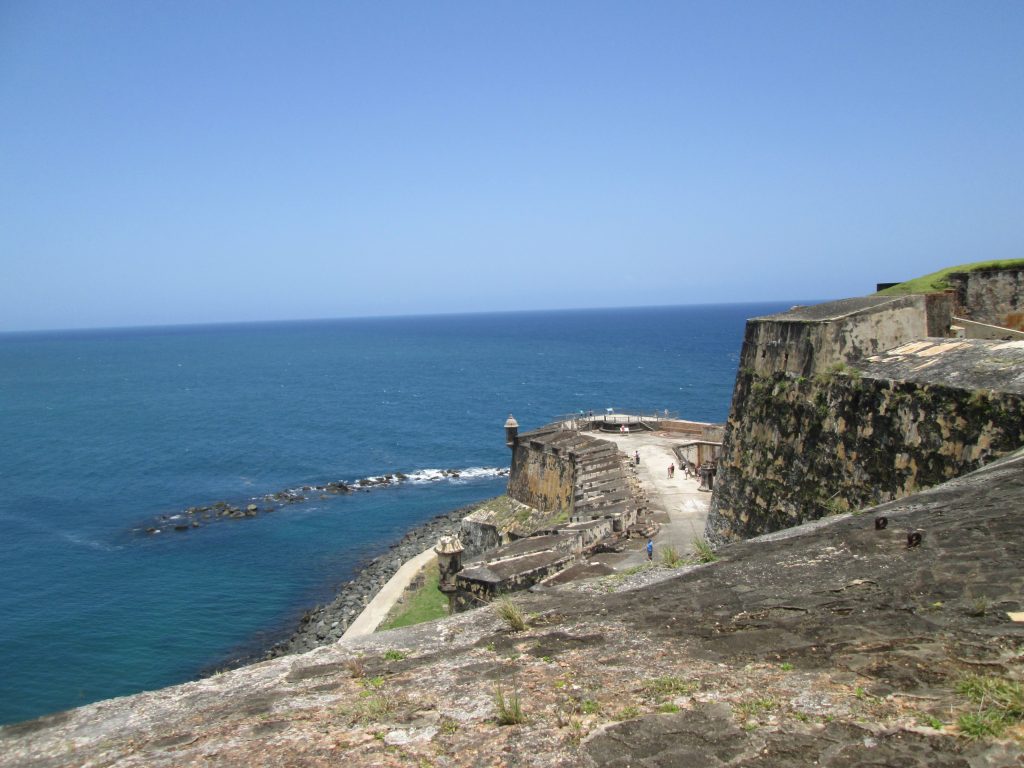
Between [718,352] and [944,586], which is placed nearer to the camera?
[944,586]

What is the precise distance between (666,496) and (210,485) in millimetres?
40219

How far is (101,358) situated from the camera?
7579 inches

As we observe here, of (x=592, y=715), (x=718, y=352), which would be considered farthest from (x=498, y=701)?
(x=718, y=352)

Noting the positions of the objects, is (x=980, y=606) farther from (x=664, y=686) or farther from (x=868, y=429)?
(x=868, y=429)

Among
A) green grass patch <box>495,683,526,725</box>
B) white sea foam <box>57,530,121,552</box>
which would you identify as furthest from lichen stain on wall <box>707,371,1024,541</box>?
white sea foam <box>57,530,121,552</box>

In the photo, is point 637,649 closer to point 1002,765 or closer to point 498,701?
point 498,701

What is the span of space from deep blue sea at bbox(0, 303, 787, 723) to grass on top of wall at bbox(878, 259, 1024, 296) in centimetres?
2681

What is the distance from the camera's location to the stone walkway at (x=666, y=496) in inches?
861

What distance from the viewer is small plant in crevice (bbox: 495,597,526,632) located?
543cm

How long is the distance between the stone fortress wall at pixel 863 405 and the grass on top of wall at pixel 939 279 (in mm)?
432

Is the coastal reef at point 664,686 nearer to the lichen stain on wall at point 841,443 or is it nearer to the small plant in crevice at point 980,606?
the small plant in crevice at point 980,606

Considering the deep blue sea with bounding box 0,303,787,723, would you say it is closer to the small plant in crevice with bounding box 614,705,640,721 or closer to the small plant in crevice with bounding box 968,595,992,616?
the small plant in crevice with bounding box 614,705,640,721

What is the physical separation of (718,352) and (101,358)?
154 m

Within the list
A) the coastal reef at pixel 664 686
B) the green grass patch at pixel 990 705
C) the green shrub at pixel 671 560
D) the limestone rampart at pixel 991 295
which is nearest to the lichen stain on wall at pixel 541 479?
the limestone rampart at pixel 991 295
